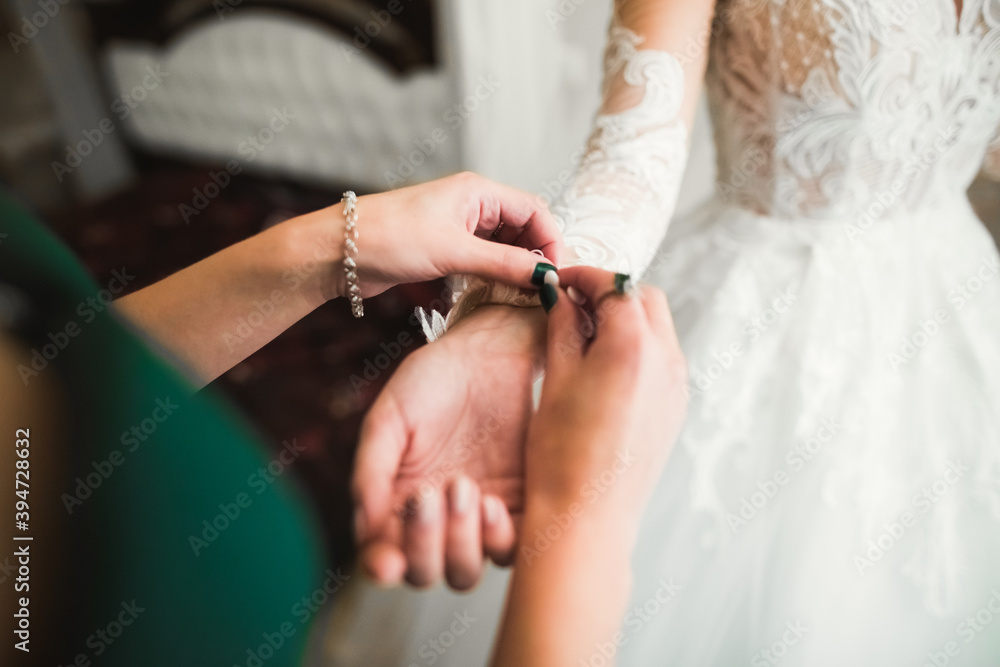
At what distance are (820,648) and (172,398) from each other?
0.55 meters

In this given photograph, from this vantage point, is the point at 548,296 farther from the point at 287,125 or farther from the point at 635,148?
the point at 287,125

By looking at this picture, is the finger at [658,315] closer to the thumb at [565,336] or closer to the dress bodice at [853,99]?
the thumb at [565,336]

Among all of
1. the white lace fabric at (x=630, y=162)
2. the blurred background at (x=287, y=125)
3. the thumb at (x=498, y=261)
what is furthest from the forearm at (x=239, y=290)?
the blurred background at (x=287, y=125)

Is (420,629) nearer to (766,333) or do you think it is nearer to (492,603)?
(492,603)

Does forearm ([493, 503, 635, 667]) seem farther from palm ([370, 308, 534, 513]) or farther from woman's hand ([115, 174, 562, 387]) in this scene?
woman's hand ([115, 174, 562, 387])

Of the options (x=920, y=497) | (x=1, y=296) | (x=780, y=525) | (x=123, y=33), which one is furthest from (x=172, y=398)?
(x=123, y=33)

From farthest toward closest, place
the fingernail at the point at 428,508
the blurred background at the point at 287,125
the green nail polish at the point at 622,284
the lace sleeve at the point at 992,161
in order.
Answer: the blurred background at the point at 287,125 → the lace sleeve at the point at 992,161 → the green nail polish at the point at 622,284 → the fingernail at the point at 428,508

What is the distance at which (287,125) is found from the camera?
196 centimetres

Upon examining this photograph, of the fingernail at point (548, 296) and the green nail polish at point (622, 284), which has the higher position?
the green nail polish at point (622, 284)

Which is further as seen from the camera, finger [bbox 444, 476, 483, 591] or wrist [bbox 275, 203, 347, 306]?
wrist [bbox 275, 203, 347, 306]

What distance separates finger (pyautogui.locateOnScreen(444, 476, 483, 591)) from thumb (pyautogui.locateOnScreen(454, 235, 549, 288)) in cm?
21

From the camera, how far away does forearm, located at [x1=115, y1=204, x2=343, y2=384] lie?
0.52 m

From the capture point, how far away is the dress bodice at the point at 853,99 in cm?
55

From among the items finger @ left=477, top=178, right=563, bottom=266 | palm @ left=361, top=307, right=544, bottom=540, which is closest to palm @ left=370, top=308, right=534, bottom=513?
palm @ left=361, top=307, right=544, bottom=540
